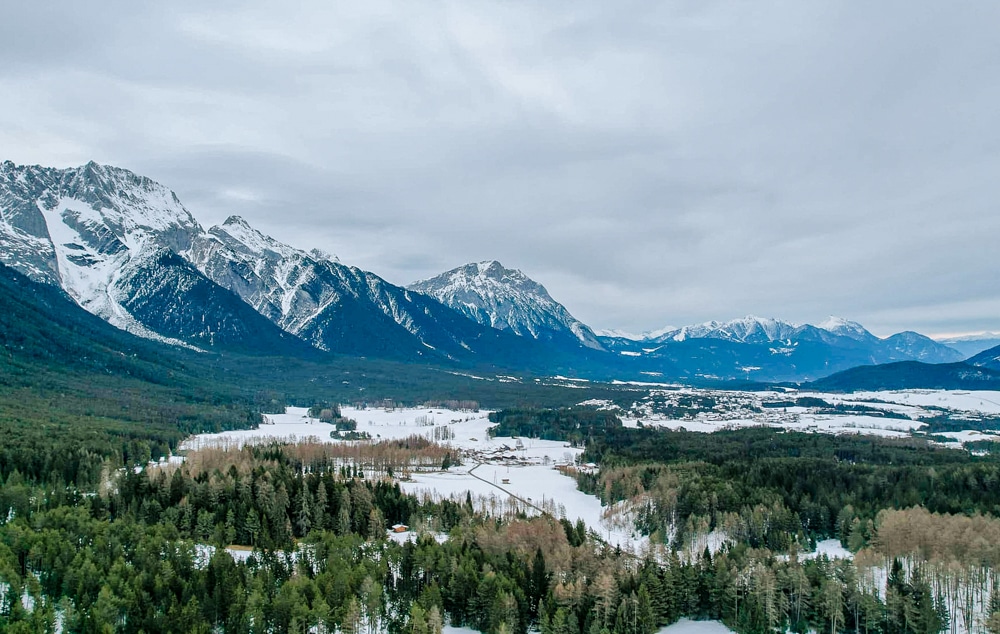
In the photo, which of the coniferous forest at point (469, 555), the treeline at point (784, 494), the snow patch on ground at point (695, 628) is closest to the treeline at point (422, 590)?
the coniferous forest at point (469, 555)

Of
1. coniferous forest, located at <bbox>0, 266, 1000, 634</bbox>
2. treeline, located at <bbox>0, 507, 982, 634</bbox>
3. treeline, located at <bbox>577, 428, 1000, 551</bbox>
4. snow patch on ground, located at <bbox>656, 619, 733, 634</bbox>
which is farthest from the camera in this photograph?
treeline, located at <bbox>577, 428, 1000, 551</bbox>

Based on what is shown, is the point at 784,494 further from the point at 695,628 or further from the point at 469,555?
the point at 469,555

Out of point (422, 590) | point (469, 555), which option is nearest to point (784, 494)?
point (469, 555)

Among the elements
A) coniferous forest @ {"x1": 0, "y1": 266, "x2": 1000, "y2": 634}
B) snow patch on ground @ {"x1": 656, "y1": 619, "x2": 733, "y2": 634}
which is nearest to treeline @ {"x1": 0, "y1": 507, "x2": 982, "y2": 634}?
coniferous forest @ {"x1": 0, "y1": 266, "x2": 1000, "y2": 634}

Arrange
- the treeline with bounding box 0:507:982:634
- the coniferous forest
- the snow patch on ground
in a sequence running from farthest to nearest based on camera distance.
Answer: the snow patch on ground < the coniferous forest < the treeline with bounding box 0:507:982:634

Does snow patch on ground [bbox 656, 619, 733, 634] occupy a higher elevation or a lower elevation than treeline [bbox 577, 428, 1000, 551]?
lower

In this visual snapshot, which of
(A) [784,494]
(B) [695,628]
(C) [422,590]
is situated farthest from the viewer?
(A) [784,494]

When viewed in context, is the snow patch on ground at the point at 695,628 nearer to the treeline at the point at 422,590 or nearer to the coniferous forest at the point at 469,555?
the treeline at the point at 422,590

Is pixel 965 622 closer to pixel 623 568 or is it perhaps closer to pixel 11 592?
pixel 623 568

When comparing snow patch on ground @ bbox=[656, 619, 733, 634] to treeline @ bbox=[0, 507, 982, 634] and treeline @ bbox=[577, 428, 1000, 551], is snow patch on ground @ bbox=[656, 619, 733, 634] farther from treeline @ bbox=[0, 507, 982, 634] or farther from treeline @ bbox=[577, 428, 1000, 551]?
treeline @ bbox=[577, 428, 1000, 551]

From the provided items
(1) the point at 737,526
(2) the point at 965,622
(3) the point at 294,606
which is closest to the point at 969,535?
(2) the point at 965,622

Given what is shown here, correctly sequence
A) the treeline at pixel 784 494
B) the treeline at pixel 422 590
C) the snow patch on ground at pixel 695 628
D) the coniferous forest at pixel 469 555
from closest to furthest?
1. the treeline at pixel 422 590
2. the coniferous forest at pixel 469 555
3. the snow patch on ground at pixel 695 628
4. the treeline at pixel 784 494
